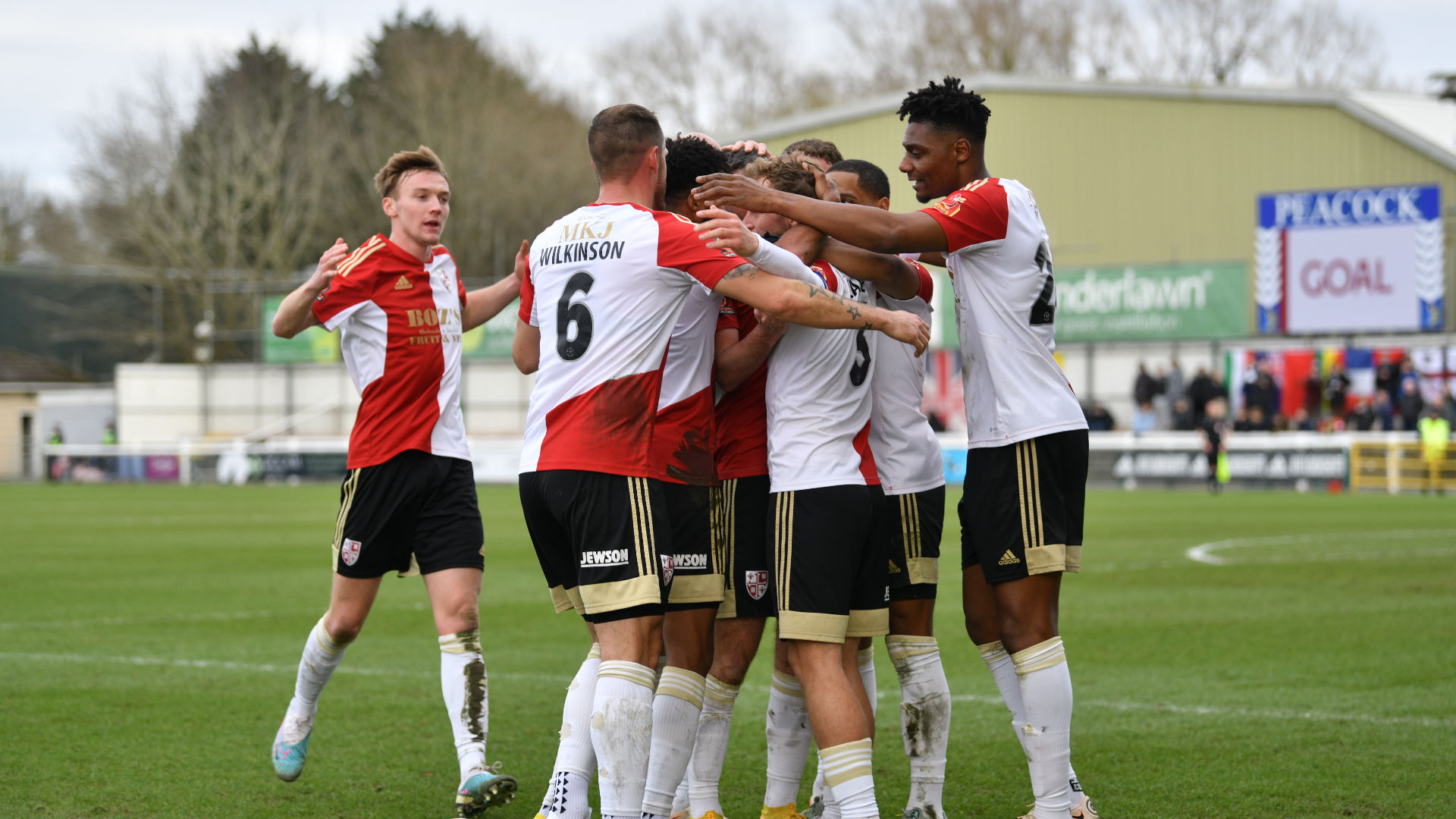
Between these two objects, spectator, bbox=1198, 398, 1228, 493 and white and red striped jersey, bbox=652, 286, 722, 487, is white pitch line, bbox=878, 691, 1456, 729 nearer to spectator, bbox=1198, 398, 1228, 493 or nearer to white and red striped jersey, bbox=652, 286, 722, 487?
white and red striped jersey, bbox=652, 286, 722, 487

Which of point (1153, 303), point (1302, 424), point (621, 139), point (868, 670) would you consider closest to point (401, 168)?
point (621, 139)

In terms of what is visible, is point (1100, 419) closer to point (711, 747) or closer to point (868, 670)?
point (868, 670)

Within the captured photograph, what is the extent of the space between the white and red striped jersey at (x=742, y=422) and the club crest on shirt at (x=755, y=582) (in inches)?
13.2

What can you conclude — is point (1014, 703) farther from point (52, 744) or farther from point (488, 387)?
point (488, 387)

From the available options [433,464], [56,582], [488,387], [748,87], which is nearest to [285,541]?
[56,582]

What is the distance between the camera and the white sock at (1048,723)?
4.63 metres

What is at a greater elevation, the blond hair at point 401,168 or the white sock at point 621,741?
the blond hair at point 401,168

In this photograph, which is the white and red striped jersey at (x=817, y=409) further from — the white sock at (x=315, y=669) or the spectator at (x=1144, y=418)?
the spectator at (x=1144, y=418)

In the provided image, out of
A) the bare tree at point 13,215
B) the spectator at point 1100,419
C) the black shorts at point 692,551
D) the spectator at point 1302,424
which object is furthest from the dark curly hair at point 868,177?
the bare tree at point 13,215

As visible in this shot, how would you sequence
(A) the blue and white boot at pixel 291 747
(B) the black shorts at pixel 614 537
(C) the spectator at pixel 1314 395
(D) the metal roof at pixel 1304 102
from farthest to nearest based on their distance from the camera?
(D) the metal roof at pixel 1304 102 → (C) the spectator at pixel 1314 395 → (A) the blue and white boot at pixel 291 747 → (B) the black shorts at pixel 614 537

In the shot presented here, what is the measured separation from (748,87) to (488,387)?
18.4 metres

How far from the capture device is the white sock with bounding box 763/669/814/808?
4.91m

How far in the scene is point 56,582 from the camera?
538 inches

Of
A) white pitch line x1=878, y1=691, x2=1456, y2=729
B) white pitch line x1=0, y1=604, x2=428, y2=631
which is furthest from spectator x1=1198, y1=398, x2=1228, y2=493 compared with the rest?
white pitch line x1=878, y1=691, x2=1456, y2=729
